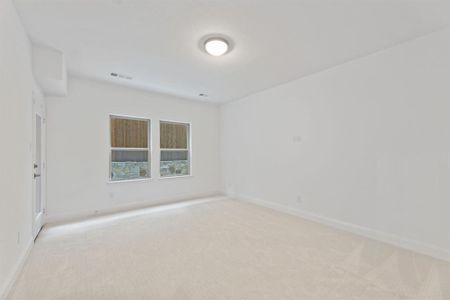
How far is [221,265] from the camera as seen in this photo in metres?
2.32

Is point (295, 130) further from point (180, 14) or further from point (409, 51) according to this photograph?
point (180, 14)

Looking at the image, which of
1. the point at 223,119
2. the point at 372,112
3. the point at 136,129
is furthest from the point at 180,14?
the point at 223,119

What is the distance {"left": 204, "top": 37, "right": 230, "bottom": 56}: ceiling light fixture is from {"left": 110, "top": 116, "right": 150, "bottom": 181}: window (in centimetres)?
281

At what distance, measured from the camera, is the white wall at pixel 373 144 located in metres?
2.52

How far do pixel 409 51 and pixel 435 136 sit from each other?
1.14 meters

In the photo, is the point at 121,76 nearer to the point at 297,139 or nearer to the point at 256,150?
the point at 256,150

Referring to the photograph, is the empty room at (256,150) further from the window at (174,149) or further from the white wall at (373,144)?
the window at (174,149)

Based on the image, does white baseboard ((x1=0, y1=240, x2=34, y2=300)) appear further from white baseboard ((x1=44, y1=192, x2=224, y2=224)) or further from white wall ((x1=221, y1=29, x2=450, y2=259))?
white wall ((x1=221, y1=29, x2=450, y2=259))

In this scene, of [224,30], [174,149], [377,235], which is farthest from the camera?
[174,149]

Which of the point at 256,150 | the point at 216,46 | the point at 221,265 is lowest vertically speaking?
the point at 221,265

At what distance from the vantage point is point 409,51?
8.89ft

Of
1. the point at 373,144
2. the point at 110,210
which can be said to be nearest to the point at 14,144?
the point at 110,210

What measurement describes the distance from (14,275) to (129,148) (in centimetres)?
301

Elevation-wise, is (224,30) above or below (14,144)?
above
